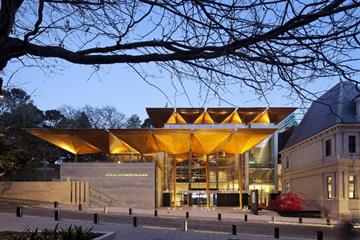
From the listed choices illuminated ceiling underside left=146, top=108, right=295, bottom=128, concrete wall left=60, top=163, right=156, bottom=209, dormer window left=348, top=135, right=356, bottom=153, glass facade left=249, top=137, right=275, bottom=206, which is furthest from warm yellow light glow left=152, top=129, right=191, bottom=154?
dormer window left=348, top=135, right=356, bottom=153

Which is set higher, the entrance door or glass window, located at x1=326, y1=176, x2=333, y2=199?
glass window, located at x1=326, y1=176, x2=333, y2=199

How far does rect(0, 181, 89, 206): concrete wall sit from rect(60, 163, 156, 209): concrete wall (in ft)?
10.3

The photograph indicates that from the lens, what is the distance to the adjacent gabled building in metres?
50.9

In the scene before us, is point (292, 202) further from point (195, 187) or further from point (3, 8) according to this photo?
point (3, 8)

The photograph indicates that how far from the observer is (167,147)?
64.0 m

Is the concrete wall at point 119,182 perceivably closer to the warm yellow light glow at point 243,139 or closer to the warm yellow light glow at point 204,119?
the warm yellow light glow at point 243,139

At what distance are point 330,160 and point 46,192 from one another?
28340mm

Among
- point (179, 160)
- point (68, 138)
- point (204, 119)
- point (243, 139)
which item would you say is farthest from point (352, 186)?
point (68, 138)

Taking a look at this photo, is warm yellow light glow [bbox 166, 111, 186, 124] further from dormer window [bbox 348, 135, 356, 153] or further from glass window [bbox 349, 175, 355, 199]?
glass window [bbox 349, 175, 355, 199]

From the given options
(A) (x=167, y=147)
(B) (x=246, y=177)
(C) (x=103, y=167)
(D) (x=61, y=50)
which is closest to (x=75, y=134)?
(C) (x=103, y=167)

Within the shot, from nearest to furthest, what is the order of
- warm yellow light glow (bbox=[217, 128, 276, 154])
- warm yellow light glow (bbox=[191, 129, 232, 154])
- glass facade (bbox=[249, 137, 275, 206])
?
warm yellow light glow (bbox=[191, 129, 232, 154]) < warm yellow light glow (bbox=[217, 128, 276, 154]) < glass facade (bbox=[249, 137, 275, 206])

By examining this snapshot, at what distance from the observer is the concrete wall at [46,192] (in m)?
55.7

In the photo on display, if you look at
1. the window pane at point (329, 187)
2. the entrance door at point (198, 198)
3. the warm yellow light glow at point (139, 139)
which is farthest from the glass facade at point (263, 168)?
the window pane at point (329, 187)

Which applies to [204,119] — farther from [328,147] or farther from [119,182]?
[328,147]
